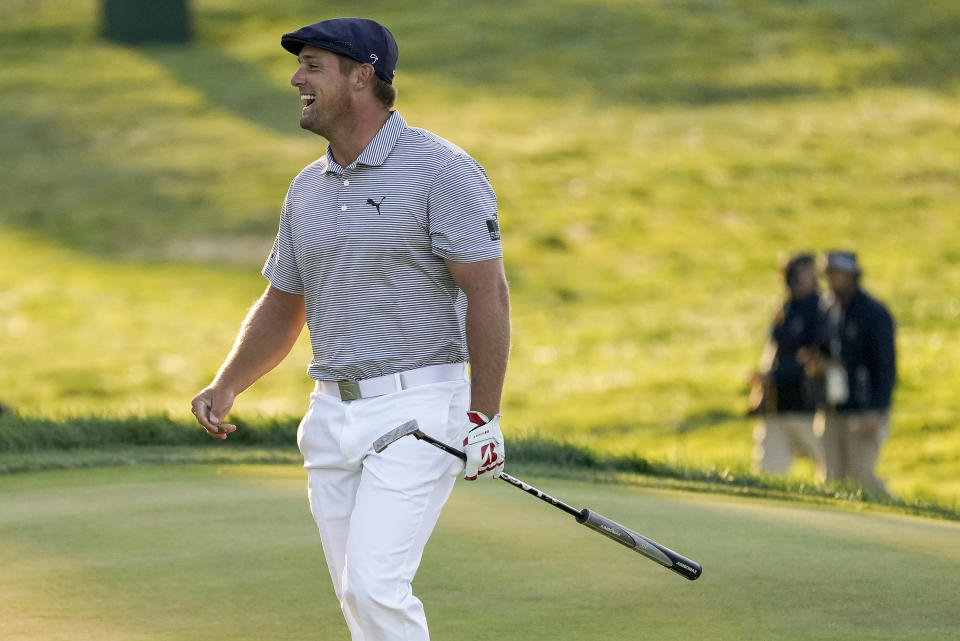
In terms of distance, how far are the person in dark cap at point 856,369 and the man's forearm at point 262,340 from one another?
5.87 metres

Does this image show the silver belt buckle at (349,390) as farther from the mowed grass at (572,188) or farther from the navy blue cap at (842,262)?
the navy blue cap at (842,262)

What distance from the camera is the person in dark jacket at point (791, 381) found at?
10.5 meters

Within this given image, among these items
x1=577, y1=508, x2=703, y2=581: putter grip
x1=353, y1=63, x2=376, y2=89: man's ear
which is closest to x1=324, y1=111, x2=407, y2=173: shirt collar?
x1=353, y1=63, x2=376, y2=89: man's ear

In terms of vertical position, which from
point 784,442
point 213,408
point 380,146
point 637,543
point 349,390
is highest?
point 380,146

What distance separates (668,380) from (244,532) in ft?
41.8

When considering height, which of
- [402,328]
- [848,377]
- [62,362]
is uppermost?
[402,328]

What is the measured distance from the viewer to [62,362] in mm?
21281

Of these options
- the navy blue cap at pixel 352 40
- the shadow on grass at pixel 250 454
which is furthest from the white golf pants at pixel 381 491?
the shadow on grass at pixel 250 454

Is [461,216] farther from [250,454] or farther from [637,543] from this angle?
[250,454]

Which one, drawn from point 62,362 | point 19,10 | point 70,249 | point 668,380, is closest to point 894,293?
point 668,380

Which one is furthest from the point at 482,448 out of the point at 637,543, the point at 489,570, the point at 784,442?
the point at 784,442

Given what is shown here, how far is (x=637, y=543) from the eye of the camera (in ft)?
14.8

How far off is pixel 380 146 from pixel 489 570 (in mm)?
1879

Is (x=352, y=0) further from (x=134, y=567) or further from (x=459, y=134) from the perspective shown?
(x=134, y=567)
